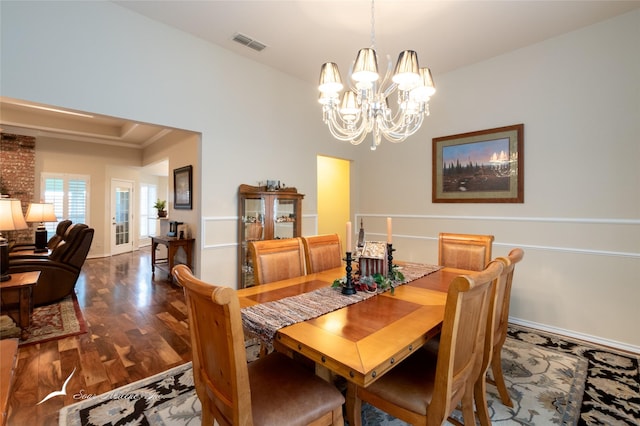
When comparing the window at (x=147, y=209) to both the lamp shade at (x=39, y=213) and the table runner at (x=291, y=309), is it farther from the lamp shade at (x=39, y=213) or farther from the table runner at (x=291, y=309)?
the table runner at (x=291, y=309)

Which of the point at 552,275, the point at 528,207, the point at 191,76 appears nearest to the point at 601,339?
the point at 552,275

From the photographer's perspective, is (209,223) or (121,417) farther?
(209,223)

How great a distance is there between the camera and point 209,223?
11.2 ft

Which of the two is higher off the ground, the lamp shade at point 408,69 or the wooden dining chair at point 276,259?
the lamp shade at point 408,69

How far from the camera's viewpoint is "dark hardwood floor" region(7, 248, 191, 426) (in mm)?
1955

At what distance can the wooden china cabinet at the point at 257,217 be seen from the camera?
3652 mm

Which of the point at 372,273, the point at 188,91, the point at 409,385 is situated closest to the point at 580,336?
the point at 372,273

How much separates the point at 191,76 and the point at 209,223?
64.8 inches

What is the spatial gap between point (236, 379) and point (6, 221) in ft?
10.8

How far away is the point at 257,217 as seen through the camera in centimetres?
377

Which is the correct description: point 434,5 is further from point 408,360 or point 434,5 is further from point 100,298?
point 100,298

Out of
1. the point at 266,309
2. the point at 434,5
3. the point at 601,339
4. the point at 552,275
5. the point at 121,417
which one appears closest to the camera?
the point at 266,309

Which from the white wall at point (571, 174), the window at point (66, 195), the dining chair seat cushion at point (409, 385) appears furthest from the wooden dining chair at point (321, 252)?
the window at point (66, 195)

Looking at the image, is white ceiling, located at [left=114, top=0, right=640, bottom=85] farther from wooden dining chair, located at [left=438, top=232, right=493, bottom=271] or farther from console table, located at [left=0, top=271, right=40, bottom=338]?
console table, located at [left=0, top=271, right=40, bottom=338]
